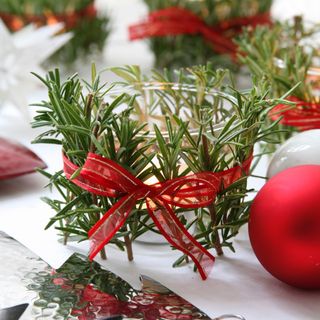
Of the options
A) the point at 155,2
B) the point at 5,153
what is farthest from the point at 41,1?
the point at 5,153

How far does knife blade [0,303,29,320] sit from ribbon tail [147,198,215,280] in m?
0.09

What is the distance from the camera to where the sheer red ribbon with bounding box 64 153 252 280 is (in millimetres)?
410

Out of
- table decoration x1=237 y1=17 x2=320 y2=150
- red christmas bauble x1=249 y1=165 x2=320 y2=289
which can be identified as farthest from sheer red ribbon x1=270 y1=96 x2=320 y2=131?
red christmas bauble x1=249 y1=165 x2=320 y2=289

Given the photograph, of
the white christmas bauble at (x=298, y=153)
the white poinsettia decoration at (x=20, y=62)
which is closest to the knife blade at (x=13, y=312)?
the white christmas bauble at (x=298, y=153)

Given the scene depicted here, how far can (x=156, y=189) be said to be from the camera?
1.36ft

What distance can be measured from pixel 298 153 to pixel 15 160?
238 mm

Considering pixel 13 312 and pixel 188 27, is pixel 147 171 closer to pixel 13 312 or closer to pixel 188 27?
pixel 13 312

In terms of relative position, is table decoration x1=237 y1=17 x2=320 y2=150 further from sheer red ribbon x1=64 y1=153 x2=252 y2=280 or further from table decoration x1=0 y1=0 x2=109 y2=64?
table decoration x1=0 y1=0 x2=109 y2=64

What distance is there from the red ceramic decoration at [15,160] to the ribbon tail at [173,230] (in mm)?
189

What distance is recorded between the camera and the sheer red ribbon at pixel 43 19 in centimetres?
88

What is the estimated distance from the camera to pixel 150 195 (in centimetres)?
42

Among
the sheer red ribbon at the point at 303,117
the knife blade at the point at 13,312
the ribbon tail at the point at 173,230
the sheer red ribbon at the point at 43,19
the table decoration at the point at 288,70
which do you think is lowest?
the knife blade at the point at 13,312

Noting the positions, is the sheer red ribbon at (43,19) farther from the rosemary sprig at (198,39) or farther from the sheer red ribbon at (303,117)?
the sheer red ribbon at (303,117)

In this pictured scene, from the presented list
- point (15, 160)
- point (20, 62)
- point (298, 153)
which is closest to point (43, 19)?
point (20, 62)
